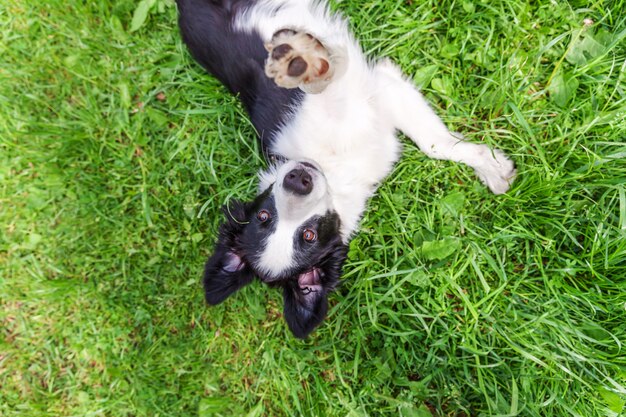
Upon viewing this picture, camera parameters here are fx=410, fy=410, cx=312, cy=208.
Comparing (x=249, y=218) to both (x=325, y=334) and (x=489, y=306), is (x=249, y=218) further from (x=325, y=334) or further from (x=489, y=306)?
(x=489, y=306)

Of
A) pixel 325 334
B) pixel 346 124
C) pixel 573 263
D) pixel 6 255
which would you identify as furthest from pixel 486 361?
pixel 6 255

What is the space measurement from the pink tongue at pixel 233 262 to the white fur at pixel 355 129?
282 mm

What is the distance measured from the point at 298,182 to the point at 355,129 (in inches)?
22.0

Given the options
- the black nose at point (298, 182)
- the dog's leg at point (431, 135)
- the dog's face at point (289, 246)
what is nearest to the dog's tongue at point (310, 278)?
the dog's face at point (289, 246)

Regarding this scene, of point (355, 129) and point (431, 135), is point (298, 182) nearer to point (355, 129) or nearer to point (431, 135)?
point (355, 129)

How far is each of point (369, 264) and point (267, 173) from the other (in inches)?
37.6

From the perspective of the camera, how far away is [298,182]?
227 centimetres

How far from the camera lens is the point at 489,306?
103 inches

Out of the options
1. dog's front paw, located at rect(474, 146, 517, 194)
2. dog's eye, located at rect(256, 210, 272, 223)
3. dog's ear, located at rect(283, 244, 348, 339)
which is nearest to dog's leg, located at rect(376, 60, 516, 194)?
dog's front paw, located at rect(474, 146, 517, 194)

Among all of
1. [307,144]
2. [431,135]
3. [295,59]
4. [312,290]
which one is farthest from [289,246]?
[431,135]

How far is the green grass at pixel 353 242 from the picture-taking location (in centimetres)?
254

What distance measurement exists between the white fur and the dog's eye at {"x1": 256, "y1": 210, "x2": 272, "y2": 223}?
144mm

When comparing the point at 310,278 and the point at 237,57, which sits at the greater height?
the point at 237,57

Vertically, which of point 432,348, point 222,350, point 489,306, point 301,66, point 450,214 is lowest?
point 222,350
